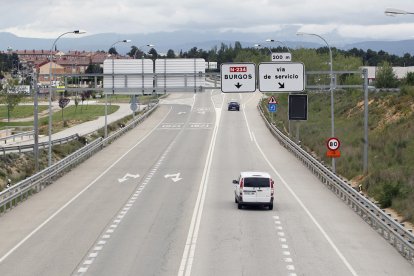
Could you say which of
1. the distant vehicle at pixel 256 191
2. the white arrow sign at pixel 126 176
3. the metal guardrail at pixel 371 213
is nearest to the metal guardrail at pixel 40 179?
the white arrow sign at pixel 126 176

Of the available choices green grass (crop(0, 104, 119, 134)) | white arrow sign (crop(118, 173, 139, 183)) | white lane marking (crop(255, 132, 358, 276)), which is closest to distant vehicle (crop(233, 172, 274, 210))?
white lane marking (crop(255, 132, 358, 276))

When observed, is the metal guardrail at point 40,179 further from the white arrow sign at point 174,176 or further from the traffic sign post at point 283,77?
the traffic sign post at point 283,77

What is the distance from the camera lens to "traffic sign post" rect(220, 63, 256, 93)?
4594 cm

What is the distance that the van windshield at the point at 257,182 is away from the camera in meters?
34.3

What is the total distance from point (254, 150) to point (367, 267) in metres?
40.8

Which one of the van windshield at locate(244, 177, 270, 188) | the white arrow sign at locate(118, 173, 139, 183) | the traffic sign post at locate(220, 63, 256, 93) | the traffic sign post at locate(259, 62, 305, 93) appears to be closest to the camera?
the van windshield at locate(244, 177, 270, 188)

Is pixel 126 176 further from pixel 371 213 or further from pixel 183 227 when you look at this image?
pixel 371 213

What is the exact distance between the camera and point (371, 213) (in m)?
30.8

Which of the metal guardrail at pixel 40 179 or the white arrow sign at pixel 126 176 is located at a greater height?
the metal guardrail at pixel 40 179

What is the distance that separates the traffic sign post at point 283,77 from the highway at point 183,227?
487 cm

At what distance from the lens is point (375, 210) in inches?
1222

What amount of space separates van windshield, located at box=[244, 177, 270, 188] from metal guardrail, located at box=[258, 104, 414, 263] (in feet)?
11.8

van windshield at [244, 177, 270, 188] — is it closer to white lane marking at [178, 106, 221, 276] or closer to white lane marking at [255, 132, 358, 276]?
white lane marking at [255, 132, 358, 276]

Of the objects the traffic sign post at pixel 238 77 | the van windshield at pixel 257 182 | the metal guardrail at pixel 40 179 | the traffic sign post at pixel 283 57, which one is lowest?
the metal guardrail at pixel 40 179
